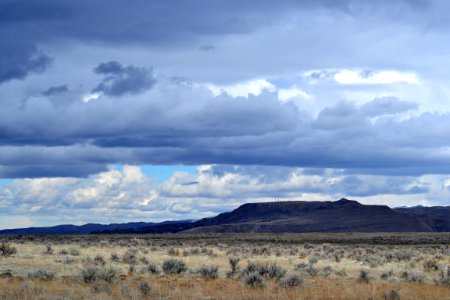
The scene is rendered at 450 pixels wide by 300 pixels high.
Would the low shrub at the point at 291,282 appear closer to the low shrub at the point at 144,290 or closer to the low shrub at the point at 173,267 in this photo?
the low shrub at the point at 144,290

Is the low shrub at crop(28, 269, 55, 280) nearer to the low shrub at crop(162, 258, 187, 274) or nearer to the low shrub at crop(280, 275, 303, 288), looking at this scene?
the low shrub at crop(162, 258, 187, 274)

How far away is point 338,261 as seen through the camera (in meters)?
47.1

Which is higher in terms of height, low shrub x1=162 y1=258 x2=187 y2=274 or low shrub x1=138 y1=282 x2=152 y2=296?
low shrub x1=162 y1=258 x2=187 y2=274

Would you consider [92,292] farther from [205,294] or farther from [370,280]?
[370,280]

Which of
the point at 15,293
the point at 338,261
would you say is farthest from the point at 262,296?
the point at 338,261

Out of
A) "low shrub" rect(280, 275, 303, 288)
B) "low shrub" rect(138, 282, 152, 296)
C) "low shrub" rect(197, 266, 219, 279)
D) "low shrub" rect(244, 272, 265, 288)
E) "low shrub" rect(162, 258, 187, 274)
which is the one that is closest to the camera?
"low shrub" rect(138, 282, 152, 296)

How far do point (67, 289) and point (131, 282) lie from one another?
3664 mm

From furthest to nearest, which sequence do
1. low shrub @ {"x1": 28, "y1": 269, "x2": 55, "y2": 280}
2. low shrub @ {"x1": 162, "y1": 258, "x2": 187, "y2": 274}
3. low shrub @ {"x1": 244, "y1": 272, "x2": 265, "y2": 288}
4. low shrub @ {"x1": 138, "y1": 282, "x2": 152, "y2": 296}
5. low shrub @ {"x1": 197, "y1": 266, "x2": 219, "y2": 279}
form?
low shrub @ {"x1": 162, "y1": 258, "x2": 187, "y2": 274} → low shrub @ {"x1": 197, "y1": 266, "x2": 219, "y2": 279} → low shrub @ {"x1": 28, "y1": 269, "x2": 55, "y2": 280} → low shrub @ {"x1": 244, "y1": 272, "x2": 265, "y2": 288} → low shrub @ {"x1": 138, "y1": 282, "x2": 152, "y2": 296}

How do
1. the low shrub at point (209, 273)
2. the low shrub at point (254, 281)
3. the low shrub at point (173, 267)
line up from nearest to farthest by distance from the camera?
the low shrub at point (254, 281) < the low shrub at point (209, 273) < the low shrub at point (173, 267)

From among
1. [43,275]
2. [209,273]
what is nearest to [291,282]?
[209,273]

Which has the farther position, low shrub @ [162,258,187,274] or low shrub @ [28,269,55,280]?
low shrub @ [162,258,187,274]

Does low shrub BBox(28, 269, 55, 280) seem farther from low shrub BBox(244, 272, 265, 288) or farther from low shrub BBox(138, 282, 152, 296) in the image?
low shrub BBox(244, 272, 265, 288)

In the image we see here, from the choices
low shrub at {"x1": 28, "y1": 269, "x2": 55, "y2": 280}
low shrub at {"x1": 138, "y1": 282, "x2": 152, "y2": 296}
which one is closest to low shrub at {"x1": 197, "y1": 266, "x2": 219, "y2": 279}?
low shrub at {"x1": 28, "y1": 269, "x2": 55, "y2": 280}

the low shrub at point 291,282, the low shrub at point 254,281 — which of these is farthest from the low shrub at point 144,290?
the low shrub at point 291,282
